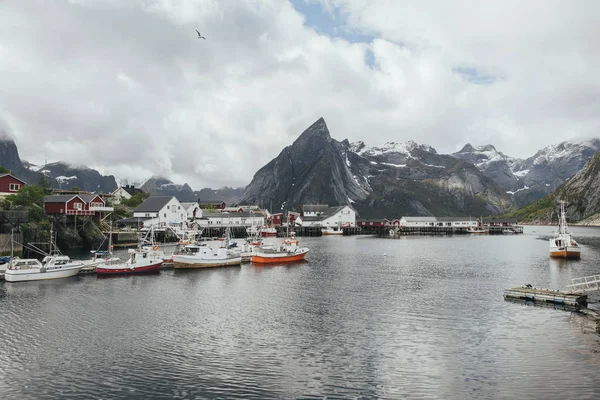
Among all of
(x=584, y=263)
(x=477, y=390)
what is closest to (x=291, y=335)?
(x=477, y=390)

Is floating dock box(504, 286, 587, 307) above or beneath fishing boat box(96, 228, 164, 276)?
beneath

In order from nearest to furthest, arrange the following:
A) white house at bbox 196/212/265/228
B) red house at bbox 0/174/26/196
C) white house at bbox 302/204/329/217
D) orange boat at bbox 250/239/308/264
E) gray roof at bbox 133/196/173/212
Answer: orange boat at bbox 250/239/308/264, red house at bbox 0/174/26/196, gray roof at bbox 133/196/173/212, white house at bbox 196/212/265/228, white house at bbox 302/204/329/217

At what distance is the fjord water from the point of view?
20.8 metres

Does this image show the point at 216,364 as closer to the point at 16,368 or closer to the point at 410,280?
the point at 16,368

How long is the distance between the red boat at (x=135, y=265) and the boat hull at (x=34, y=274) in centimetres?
355

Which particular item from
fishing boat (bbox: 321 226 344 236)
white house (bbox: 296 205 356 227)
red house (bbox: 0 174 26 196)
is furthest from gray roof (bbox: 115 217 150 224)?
white house (bbox: 296 205 356 227)

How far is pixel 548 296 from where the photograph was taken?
3788 centimetres

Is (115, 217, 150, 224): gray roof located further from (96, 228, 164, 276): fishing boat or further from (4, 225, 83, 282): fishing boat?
(4, 225, 83, 282): fishing boat

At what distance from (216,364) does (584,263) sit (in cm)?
6557

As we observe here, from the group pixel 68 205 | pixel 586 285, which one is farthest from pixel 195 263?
pixel 586 285

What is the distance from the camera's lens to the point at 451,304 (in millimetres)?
38625

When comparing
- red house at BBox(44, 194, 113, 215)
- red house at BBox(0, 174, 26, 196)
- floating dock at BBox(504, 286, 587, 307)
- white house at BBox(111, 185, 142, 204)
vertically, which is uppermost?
white house at BBox(111, 185, 142, 204)

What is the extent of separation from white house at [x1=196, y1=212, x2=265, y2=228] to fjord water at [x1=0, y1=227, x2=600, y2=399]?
282 ft

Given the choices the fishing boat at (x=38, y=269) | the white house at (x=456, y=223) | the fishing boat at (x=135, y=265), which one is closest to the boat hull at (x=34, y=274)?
the fishing boat at (x=38, y=269)
